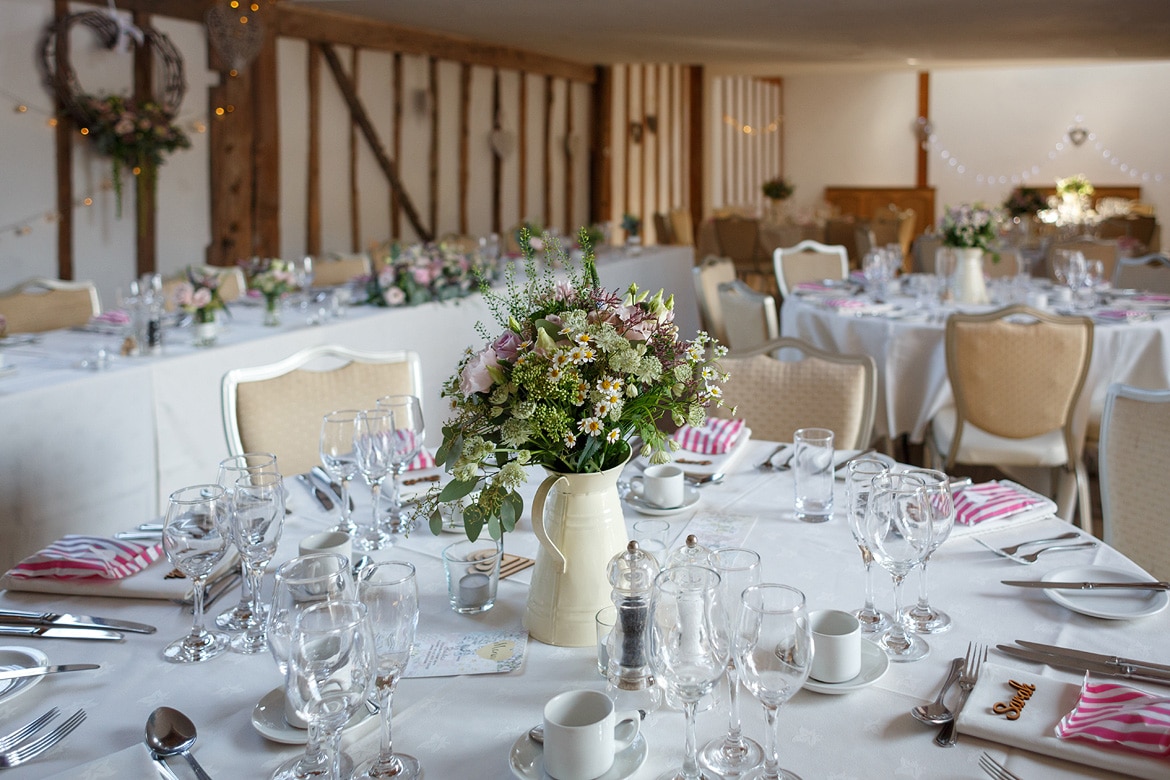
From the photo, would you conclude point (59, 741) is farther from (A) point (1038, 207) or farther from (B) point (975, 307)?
(A) point (1038, 207)

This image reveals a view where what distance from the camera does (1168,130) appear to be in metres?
13.6

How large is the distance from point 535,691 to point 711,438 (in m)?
1.17

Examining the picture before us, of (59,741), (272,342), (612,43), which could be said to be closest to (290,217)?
(612,43)

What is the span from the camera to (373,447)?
1.94 m

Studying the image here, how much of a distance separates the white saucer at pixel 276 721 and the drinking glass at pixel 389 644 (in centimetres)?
6

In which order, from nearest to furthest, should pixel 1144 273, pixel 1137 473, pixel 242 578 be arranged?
pixel 242 578 → pixel 1137 473 → pixel 1144 273

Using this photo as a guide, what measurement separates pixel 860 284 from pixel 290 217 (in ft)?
15.1

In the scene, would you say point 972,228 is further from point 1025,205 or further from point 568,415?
point 1025,205

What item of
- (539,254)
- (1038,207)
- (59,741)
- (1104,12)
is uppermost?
(1104,12)

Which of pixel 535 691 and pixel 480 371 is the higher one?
pixel 480 371

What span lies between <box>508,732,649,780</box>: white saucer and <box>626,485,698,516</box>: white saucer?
848 mm

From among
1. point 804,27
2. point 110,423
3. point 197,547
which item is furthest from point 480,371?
Answer: point 804,27

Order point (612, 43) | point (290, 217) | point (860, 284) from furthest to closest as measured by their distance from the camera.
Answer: point (612, 43) → point (290, 217) → point (860, 284)

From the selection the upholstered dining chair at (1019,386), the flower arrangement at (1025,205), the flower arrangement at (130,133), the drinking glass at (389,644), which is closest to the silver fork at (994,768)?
the drinking glass at (389,644)
